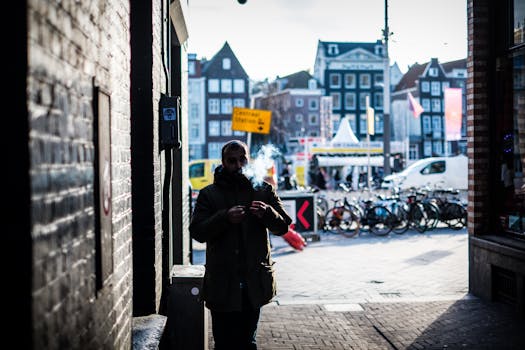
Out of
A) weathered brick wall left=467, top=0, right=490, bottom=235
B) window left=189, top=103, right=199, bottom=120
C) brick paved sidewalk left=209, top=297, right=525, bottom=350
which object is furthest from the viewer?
window left=189, top=103, right=199, bottom=120

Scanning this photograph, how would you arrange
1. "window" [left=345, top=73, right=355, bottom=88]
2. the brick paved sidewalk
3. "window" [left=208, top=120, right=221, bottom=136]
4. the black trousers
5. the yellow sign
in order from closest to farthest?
1. the black trousers
2. the brick paved sidewalk
3. the yellow sign
4. "window" [left=208, top=120, right=221, bottom=136]
5. "window" [left=345, top=73, right=355, bottom=88]

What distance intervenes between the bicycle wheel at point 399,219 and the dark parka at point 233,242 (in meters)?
11.9

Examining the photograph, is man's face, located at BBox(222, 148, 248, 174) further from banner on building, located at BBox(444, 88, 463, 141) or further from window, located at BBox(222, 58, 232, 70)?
window, located at BBox(222, 58, 232, 70)

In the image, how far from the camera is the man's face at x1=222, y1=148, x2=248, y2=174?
4.04 meters

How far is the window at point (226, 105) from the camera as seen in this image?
70.6 metres

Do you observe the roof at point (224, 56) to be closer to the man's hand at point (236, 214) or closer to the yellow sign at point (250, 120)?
the yellow sign at point (250, 120)

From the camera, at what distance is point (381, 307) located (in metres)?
7.34

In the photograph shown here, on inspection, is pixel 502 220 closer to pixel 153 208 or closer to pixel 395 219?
pixel 153 208

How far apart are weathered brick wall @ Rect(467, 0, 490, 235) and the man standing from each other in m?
4.57

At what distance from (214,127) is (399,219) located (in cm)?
5617

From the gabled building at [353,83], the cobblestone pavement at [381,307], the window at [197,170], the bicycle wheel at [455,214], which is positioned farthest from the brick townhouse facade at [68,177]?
the gabled building at [353,83]

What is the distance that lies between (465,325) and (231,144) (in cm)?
381

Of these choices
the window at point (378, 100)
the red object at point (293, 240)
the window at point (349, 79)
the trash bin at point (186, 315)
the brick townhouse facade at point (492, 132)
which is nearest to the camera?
the trash bin at point (186, 315)

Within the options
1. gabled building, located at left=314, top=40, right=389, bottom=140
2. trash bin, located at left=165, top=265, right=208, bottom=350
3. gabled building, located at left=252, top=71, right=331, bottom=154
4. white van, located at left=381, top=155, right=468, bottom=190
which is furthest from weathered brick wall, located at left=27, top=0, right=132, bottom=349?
gabled building, located at left=314, top=40, right=389, bottom=140
